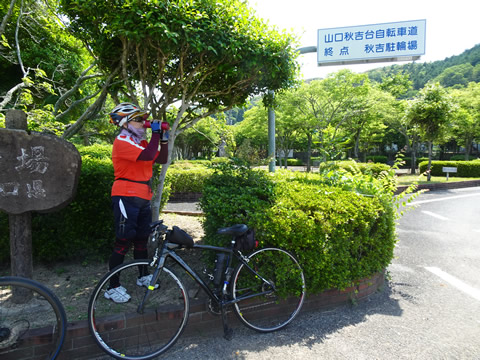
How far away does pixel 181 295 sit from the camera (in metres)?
2.86

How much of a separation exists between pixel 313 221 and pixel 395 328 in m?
1.40

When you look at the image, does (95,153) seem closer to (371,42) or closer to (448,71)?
(371,42)

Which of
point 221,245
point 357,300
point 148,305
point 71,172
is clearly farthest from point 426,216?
point 71,172

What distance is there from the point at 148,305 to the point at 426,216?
27.6 feet

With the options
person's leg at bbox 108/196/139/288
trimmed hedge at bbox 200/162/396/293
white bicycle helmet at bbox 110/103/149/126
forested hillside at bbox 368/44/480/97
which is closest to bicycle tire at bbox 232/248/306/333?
trimmed hedge at bbox 200/162/396/293

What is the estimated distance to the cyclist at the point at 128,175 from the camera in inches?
111

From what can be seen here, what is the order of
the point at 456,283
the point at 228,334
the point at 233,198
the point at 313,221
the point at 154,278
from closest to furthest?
the point at 154,278 < the point at 228,334 < the point at 313,221 < the point at 233,198 < the point at 456,283

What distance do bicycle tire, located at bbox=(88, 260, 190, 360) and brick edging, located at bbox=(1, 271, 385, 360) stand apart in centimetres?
14

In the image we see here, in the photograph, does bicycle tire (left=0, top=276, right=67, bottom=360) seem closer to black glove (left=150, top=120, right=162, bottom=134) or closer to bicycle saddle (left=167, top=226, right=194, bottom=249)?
bicycle saddle (left=167, top=226, right=194, bottom=249)

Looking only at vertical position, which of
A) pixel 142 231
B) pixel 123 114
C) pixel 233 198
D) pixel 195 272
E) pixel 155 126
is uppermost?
pixel 123 114

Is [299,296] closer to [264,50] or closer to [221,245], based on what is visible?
[221,245]

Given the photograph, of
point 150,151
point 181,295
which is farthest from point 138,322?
point 150,151

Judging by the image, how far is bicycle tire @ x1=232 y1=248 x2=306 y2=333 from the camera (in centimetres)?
299

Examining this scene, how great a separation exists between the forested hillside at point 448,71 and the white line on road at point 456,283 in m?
57.5
